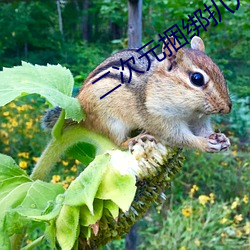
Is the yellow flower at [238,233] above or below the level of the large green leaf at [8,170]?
below

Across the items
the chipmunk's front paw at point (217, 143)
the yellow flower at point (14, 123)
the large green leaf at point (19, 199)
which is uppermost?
the chipmunk's front paw at point (217, 143)

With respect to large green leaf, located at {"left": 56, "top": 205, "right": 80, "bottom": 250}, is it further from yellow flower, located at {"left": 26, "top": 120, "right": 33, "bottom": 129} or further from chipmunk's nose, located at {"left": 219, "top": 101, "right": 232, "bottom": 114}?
yellow flower, located at {"left": 26, "top": 120, "right": 33, "bottom": 129}

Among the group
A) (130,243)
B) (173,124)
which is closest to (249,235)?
(130,243)

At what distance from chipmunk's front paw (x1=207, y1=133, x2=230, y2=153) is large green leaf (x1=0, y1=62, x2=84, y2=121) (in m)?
0.15

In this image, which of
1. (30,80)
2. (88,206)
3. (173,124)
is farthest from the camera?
(173,124)

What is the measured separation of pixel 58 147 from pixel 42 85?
3.0 inches

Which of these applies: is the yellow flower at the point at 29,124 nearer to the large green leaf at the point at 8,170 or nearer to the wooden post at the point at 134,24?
the wooden post at the point at 134,24

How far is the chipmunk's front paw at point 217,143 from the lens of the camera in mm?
551

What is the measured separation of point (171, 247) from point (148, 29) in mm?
887

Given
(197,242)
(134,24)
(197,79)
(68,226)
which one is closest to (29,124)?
(197,242)

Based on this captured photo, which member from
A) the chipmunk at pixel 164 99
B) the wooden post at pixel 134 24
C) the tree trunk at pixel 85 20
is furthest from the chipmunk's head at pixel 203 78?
the tree trunk at pixel 85 20

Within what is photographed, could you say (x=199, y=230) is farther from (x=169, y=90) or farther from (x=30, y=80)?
(x=30, y=80)

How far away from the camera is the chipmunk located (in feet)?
2.00

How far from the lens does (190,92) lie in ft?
2.09
